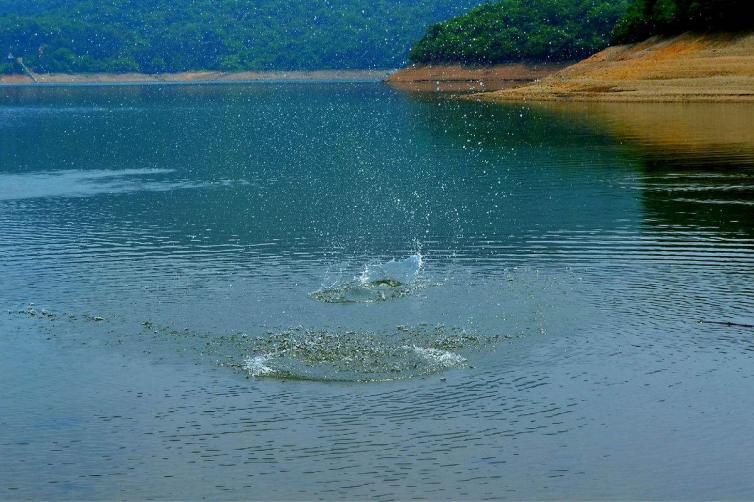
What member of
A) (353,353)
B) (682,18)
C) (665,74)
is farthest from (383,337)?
(682,18)

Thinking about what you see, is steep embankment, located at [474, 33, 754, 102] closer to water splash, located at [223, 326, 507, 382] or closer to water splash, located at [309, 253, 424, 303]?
water splash, located at [309, 253, 424, 303]

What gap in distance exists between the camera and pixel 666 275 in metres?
31.3

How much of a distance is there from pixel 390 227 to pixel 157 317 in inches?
551

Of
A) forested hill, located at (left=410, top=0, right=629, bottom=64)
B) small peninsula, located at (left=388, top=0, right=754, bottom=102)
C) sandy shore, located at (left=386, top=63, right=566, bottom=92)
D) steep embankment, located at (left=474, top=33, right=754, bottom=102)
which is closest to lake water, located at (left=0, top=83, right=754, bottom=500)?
steep embankment, located at (left=474, top=33, right=754, bottom=102)

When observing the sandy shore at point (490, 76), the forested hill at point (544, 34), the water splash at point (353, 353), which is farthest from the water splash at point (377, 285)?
the forested hill at point (544, 34)

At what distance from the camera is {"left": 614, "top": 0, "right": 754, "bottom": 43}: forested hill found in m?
116

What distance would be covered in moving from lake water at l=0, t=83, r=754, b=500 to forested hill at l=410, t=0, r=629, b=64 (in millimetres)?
128552

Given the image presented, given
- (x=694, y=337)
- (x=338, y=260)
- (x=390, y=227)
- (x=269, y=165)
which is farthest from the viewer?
(x=269, y=165)

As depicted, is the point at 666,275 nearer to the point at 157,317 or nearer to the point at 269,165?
the point at 157,317

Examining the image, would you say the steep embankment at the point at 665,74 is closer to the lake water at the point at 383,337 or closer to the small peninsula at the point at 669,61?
the small peninsula at the point at 669,61

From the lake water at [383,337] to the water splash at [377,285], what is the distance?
12 cm

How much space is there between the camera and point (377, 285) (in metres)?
30.7

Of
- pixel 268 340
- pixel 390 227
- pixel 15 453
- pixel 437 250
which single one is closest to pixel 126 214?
pixel 390 227

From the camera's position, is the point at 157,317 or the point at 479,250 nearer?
the point at 157,317
